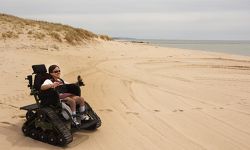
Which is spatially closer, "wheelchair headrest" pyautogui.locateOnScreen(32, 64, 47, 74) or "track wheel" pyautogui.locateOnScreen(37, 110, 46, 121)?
"track wheel" pyautogui.locateOnScreen(37, 110, 46, 121)

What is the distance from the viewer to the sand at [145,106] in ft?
24.8

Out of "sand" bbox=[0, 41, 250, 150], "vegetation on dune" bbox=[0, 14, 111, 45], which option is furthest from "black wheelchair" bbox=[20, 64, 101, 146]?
"vegetation on dune" bbox=[0, 14, 111, 45]

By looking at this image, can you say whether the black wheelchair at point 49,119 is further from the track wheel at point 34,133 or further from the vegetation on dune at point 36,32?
the vegetation on dune at point 36,32

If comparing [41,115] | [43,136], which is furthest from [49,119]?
[43,136]

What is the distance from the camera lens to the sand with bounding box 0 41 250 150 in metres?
7.57

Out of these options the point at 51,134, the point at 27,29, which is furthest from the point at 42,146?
the point at 27,29

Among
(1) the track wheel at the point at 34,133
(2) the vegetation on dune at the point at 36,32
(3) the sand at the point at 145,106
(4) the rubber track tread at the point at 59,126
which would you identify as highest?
(2) the vegetation on dune at the point at 36,32

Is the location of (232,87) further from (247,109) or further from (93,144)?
(93,144)

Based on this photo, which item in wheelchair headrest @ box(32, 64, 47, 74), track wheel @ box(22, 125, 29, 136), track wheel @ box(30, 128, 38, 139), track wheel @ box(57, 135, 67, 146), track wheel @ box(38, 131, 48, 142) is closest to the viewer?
track wheel @ box(57, 135, 67, 146)

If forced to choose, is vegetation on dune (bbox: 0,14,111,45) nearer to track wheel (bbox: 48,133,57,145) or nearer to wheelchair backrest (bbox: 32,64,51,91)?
wheelchair backrest (bbox: 32,64,51,91)

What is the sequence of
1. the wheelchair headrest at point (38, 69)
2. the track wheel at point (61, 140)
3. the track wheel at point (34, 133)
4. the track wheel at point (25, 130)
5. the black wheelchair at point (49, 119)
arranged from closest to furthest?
1. the track wheel at point (61, 140)
2. the black wheelchair at point (49, 119)
3. the track wheel at point (34, 133)
4. the track wheel at point (25, 130)
5. the wheelchair headrest at point (38, 69)

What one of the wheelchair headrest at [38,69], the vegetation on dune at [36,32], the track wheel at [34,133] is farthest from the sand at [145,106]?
the vegetation on dune at [36,32]

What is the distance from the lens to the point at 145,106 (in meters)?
10.7

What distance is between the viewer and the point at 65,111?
7.39m
